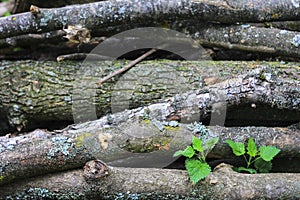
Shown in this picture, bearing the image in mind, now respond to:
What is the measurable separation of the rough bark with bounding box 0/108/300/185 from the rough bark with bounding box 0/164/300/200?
0.08 meters

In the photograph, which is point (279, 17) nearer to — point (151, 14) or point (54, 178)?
point (151, 14)

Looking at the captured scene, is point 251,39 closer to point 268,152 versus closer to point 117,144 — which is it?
point 268,152

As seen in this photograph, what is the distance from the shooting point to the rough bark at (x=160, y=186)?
1719 millimetres

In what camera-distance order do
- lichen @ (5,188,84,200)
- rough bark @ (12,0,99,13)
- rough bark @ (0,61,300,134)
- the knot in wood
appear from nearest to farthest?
the knot in wood, lichen @ (5,188,84,200), rough bark @ (0,61,300,134), rough bark @ (12,0,99,13)

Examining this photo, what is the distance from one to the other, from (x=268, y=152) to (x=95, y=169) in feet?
2.59

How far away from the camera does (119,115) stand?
196 cm

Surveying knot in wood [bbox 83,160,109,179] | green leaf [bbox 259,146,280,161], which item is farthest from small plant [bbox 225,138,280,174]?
knot in wood [bbox 83,160,109,179]

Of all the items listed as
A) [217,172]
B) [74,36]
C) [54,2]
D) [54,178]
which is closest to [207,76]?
[217,172]

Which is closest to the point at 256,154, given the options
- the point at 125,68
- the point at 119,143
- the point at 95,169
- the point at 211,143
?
the point at 211,143

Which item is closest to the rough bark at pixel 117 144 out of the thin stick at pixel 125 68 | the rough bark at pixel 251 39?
the thin stick at pixel 125 68

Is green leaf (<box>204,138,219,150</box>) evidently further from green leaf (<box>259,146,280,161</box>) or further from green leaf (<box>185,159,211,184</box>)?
green leaf (<box>259,146,280,161</box>)

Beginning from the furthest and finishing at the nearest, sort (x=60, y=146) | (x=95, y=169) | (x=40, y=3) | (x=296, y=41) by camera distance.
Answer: (x=40, y=3)
(x=296, y=41)
(x=60, y=146)
(x=95, y=169)

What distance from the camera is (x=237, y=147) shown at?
6.00ft

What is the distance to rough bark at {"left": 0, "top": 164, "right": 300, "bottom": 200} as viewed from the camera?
172 centimetres
